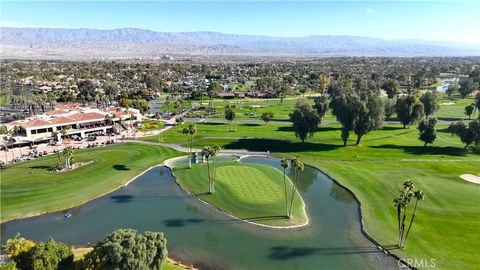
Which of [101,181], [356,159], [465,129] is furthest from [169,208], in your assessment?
[465,129]

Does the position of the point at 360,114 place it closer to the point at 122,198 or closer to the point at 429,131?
the point at 429,131

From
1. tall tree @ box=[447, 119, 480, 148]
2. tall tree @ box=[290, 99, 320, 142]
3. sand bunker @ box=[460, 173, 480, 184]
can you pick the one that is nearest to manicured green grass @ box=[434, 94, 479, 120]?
tall tree @ box=[447, 119, 480, 148]

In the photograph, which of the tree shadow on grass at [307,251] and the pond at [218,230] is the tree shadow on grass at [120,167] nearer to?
the pond at [218,230]

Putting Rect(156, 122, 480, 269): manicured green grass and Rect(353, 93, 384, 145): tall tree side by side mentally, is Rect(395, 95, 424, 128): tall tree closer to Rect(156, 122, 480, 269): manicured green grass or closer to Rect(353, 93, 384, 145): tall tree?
Rect(156, 122, 480, 269): manicured green grass

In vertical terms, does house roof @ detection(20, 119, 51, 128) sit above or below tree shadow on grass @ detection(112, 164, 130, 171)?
above

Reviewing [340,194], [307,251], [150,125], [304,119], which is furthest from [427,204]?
[150,125]

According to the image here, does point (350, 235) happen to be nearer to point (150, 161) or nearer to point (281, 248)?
point (281, 248)

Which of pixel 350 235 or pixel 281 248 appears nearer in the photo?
pixel 281 248
